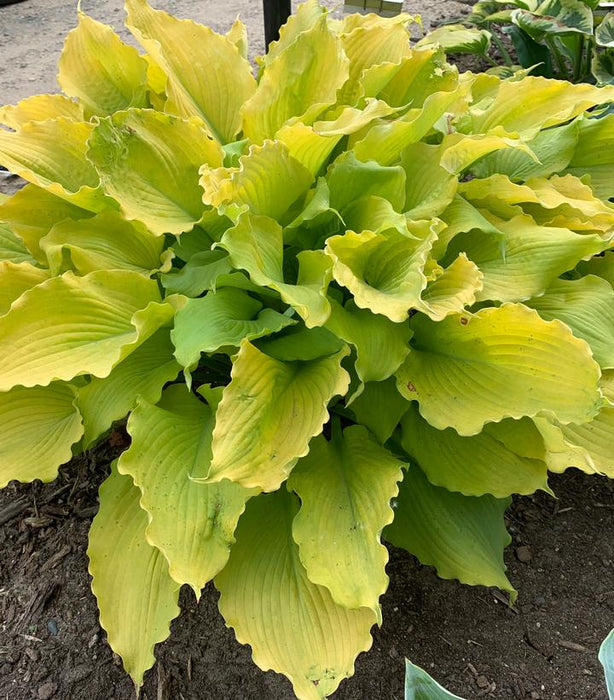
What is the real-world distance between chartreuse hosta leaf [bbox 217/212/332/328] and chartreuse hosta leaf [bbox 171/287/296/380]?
10 cm

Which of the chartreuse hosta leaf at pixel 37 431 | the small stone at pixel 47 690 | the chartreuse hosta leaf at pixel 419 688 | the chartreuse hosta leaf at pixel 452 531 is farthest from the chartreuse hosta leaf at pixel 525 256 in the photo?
the small stone at pixel 47 690

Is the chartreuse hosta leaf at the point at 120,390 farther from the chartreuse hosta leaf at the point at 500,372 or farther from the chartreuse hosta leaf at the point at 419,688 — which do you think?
the chartreuse hosta leaf at the point at 419,688

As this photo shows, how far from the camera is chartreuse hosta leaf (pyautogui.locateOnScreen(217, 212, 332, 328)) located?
117 centimetres

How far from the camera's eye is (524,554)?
159cm

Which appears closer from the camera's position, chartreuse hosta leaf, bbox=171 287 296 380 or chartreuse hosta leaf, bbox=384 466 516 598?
chartreuse hosta leaf, bbox=171 287 296 380

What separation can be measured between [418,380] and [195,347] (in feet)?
1.50

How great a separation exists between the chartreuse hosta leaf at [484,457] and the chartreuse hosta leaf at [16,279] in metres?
0.91

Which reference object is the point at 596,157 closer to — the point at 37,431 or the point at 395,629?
the point at 395,629

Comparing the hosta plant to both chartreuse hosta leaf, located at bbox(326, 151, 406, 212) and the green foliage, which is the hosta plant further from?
the green foliage

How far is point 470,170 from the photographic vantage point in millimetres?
1747

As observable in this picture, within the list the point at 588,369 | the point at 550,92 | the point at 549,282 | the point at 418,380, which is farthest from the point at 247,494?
the point at 550,92

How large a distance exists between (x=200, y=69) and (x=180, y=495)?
43.8 inches

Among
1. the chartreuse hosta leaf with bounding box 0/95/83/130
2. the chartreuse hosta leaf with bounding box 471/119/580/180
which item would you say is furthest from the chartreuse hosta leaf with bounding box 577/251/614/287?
the chartreuse hosta leaf with bounding box 0/95/83/130

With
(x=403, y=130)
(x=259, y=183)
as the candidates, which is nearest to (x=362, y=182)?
(x=403, y=130)
